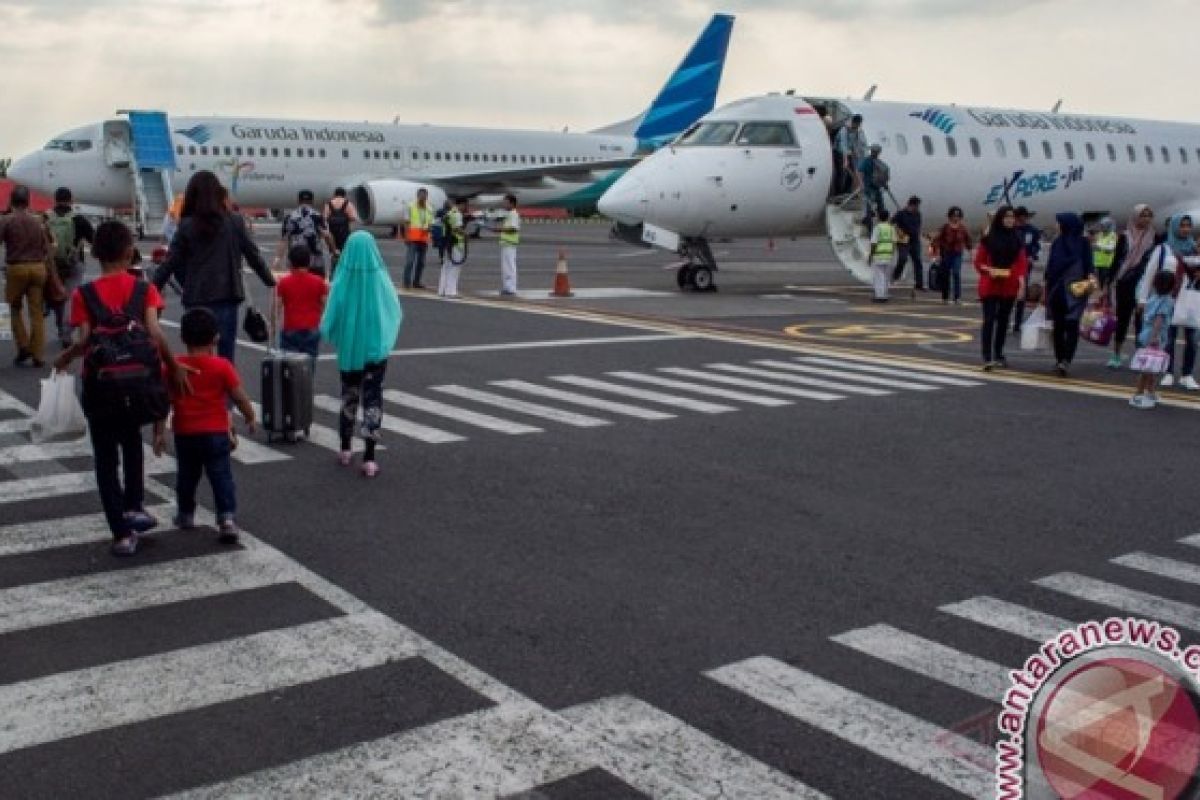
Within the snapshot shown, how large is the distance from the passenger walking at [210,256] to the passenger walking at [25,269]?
4.60 m

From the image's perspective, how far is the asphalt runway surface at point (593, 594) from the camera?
398cm

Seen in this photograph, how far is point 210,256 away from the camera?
333 inches

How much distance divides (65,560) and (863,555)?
14.3 feet

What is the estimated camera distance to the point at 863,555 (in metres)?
6.28

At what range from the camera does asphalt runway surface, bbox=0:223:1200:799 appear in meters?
3.98

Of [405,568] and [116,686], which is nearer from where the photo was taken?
[116,686]

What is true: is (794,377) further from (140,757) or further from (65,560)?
(140,757)

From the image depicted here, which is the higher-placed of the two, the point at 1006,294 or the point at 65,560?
the point at 1006,294

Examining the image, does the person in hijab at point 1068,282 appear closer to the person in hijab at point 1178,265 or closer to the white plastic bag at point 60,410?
the person in hijab at point 1178,265

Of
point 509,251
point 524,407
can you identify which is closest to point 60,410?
point 524,407

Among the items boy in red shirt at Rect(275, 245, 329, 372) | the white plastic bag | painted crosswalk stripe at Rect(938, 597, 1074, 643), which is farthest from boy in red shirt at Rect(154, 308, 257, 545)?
painted crosswalk stripe at Rect(938, 597, 1074, 643)

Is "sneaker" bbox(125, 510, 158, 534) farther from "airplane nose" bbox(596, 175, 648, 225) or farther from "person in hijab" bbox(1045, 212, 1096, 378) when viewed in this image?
"airplane nose" bbox(596, 175, 648, 225)

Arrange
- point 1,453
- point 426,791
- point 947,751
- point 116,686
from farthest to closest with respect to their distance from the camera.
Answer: point 1,453, point 116,686, point 947,751, point 426,791

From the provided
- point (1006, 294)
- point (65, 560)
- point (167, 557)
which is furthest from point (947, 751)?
point (1006, 294)
